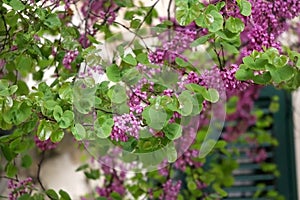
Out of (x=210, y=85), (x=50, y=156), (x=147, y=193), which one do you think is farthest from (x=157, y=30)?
(x=50, y=156)

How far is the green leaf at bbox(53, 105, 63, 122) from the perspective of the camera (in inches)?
51.9

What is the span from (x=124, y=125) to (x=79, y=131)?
8 cm

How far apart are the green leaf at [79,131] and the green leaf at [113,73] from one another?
11 cm

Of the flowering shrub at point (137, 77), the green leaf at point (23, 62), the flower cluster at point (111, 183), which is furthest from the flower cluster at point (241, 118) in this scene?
the green leaf at point (23, 62)

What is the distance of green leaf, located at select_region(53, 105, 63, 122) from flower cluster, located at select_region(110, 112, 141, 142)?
10cm

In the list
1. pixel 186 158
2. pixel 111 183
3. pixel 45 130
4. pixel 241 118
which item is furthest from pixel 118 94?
pixel 241 118

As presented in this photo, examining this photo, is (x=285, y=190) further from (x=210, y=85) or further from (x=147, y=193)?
(x=210, y=85)

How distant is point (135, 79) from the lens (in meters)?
1.40

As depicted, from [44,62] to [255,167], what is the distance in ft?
5.87

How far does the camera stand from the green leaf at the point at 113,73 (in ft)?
4.49

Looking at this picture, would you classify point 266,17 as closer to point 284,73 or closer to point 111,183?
point 284,73

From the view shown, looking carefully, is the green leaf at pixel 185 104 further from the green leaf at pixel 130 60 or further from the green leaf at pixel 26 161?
the green leaf at pixel 26 161

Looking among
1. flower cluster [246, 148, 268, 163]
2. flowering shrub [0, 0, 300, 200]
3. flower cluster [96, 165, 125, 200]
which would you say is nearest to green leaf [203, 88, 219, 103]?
flowering shrub [0, 0, 300, 200]

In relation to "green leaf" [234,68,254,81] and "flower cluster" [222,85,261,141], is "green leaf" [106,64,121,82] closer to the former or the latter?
"green leaf" [234,68,254,81]
